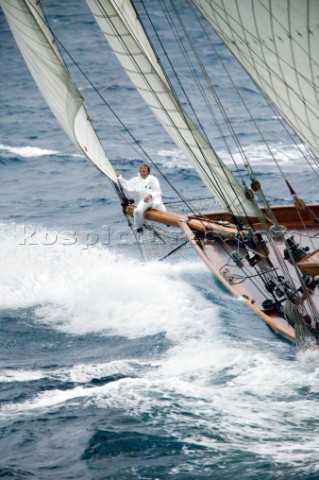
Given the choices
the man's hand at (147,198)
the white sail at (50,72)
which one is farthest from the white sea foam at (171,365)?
the white sail at (50,72)

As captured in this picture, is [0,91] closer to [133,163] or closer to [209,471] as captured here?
[133,163]

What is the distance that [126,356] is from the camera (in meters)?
21.8

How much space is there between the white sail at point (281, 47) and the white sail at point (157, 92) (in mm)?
4220

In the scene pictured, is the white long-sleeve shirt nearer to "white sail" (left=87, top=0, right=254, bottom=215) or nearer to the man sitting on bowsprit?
the man sitting on bowsprit

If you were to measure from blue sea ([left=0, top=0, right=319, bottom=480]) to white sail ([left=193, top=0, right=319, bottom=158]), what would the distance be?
5.33 metres

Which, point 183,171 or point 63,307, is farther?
point 183,171

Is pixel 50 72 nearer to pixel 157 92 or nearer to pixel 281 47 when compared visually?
pixel 157 92

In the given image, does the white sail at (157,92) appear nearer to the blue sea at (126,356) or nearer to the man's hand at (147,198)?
the man's hand at (147,198)

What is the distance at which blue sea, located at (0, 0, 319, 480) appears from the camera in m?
17.2

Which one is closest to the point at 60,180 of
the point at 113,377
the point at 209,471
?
the point at 113,377

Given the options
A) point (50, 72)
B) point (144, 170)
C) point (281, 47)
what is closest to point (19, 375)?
point (144, 170)

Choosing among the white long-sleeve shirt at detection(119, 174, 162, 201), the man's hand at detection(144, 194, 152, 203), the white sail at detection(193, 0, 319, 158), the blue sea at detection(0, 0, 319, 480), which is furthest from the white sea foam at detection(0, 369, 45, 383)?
the white sail at detection(193, 0, 319, 158)

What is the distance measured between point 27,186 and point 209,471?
20935 mm

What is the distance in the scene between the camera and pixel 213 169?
22.9 m
